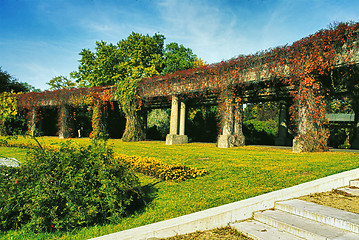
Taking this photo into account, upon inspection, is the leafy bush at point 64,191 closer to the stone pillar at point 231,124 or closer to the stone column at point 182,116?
the stone pillar at point 231,124

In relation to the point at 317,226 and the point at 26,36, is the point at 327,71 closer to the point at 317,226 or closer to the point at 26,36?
the point at 317,226

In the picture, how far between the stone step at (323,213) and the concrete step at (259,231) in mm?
575

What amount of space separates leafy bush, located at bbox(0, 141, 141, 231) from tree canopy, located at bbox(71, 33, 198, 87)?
86.4ft

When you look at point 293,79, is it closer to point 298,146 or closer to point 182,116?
point 298,146

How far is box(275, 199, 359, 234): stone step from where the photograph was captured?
134 inches

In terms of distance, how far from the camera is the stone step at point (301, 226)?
324 centimetres

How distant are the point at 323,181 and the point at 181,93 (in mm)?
11575

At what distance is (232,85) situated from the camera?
13258mm

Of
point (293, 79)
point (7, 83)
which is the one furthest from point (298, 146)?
point (7, 83)

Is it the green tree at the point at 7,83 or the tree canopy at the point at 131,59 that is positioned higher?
the tree canopy at the point at 131,59

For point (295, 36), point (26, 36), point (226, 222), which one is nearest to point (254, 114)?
point (295, 36)

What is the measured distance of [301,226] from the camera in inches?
141

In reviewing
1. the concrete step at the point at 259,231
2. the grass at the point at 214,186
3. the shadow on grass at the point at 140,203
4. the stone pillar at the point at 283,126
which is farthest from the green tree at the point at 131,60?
the concrete step at the point at 259,231

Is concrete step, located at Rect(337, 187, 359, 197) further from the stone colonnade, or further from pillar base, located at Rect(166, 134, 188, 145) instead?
pillar base, located at Rect(166, 134, 188, 145)
